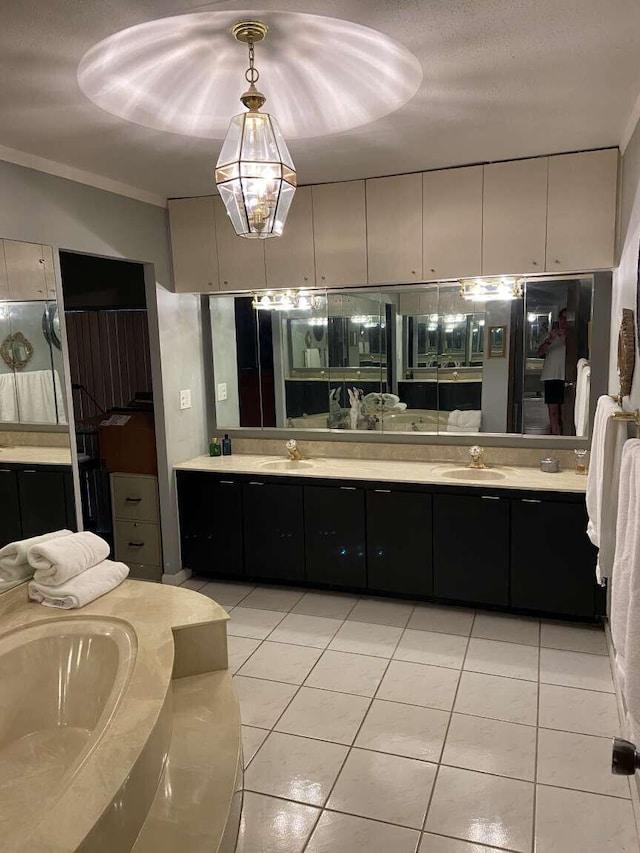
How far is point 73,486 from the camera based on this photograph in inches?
133

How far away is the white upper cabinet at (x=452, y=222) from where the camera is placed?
3.58 meters

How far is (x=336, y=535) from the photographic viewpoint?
13.1 feet

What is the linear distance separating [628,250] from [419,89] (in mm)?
1274

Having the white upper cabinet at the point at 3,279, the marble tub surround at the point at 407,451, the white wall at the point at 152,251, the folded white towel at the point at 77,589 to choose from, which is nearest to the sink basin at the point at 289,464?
the marble tub surround at the point at 407,451

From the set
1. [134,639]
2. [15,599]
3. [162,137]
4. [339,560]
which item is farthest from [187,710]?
[162,137]

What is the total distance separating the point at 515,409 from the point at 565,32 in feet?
7.78

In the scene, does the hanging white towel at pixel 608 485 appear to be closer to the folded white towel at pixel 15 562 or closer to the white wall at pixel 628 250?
the white wall at pixel 628 250

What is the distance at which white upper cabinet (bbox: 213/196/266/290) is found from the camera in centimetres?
410

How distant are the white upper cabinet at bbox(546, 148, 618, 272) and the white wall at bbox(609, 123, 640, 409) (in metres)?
0.08

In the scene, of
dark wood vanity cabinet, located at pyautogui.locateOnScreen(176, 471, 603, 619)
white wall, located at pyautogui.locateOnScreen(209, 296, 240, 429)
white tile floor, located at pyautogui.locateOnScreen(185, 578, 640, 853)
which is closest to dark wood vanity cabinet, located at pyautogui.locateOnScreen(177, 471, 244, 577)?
dark wood vanity cabinet, located at pyautogui.locateOnScreen(176, 471, 603, 619)

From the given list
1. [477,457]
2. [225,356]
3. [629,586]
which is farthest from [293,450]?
[629,586]

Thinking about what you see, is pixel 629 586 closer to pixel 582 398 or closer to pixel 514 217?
pixel 582 398

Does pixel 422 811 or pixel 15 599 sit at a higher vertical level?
pixel 15 599

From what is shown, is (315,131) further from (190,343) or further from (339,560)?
(339,560)
